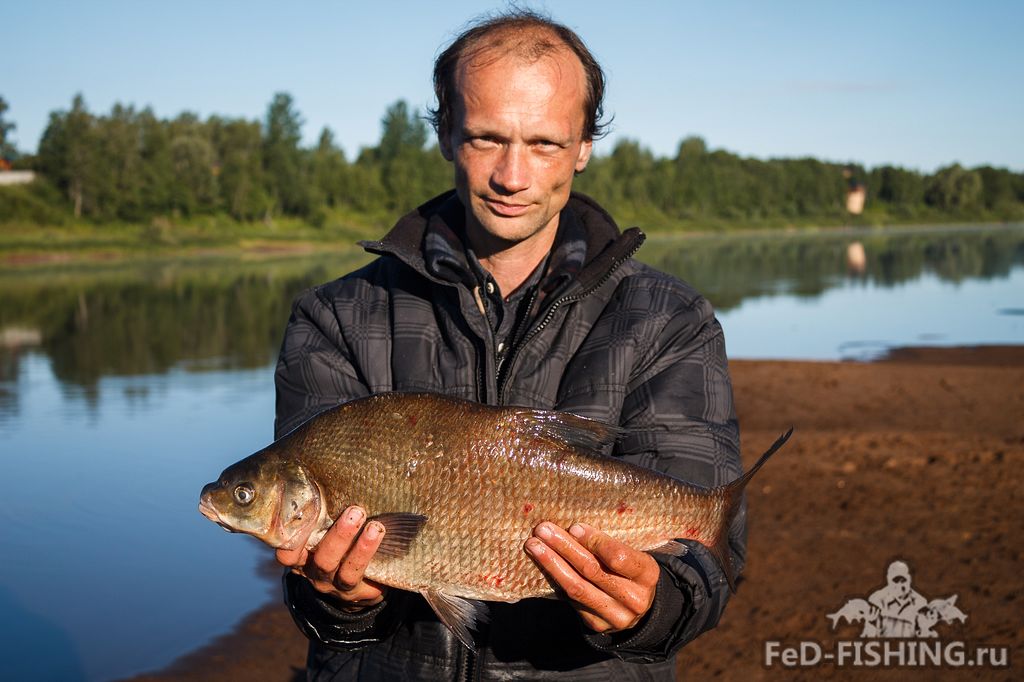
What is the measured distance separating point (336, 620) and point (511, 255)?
128 cm

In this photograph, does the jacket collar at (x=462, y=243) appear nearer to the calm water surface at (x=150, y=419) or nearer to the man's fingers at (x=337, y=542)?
the man's fingers at (x=337, y=542)

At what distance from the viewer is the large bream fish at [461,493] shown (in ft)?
9.00

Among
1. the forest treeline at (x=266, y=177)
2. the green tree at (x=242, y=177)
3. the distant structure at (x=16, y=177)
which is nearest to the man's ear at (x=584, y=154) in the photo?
the forest treeline at (x=266, y=177)

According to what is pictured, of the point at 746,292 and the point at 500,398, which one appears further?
the point at 746,292

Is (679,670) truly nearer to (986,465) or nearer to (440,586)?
(440,586)

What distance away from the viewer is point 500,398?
3.00 meters

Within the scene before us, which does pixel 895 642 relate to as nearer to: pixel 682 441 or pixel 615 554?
pixel 682 441

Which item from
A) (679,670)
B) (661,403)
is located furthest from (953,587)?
(661,403)

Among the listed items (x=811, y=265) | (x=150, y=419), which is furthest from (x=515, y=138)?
(x=811, y=265)

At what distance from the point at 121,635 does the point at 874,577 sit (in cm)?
583

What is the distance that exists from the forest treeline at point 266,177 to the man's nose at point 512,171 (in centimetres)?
4601

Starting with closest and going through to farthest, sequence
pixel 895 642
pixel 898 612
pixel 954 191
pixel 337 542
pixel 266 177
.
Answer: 1. pixel 337 542
2. pixel 895 642
3. pixel 898 612
4. pixel 266 177
5. pixel 954 191

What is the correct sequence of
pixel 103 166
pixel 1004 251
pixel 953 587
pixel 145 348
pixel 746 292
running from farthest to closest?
pixel 1004 251 → pixel 103 166 → pixel 746 292 → pixel 145 348 → pixel 953 587

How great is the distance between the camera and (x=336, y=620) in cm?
286
